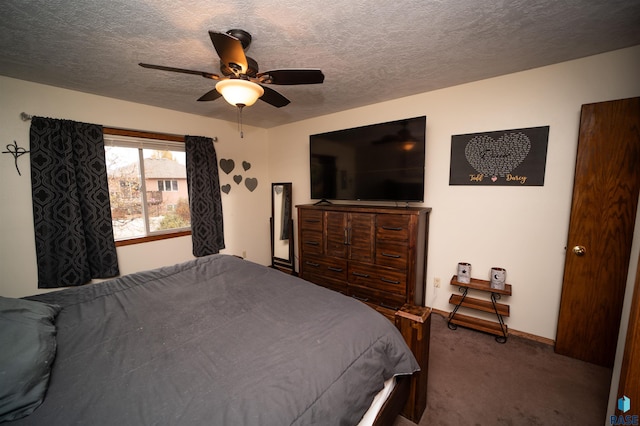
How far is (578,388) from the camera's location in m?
1.78

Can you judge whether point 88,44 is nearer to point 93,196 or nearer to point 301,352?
point 93,196

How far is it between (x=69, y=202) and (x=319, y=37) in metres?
2.74

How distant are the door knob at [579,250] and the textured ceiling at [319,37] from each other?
1477 millimetres

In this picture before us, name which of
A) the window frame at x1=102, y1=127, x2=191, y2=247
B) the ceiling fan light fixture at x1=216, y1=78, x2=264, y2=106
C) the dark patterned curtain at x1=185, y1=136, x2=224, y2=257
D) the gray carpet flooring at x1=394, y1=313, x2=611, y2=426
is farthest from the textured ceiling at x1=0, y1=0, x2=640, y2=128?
the gray carpet flooring at x1=394, y1=313, x2=611, y2=426

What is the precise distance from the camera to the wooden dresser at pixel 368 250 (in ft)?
7.99

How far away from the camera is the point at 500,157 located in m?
2.36

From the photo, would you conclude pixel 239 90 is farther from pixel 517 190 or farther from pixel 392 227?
pixel 517 190

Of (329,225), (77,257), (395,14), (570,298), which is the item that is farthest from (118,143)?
(570,298)

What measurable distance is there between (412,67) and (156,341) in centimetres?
256

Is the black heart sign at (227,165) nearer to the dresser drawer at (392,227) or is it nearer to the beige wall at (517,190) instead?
the beige wall at (517,190)

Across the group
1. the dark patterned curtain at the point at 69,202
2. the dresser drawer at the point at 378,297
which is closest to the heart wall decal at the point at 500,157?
the dresser drawer at the point at 378,297

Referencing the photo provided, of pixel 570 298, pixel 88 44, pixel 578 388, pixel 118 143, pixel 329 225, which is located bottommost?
pixel 578 388

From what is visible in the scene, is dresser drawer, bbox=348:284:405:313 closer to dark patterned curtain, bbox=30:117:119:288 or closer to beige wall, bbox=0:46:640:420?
beige wall, bbox=0:46:640:420

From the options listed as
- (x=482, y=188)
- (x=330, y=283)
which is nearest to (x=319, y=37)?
(x=482, y=188)
